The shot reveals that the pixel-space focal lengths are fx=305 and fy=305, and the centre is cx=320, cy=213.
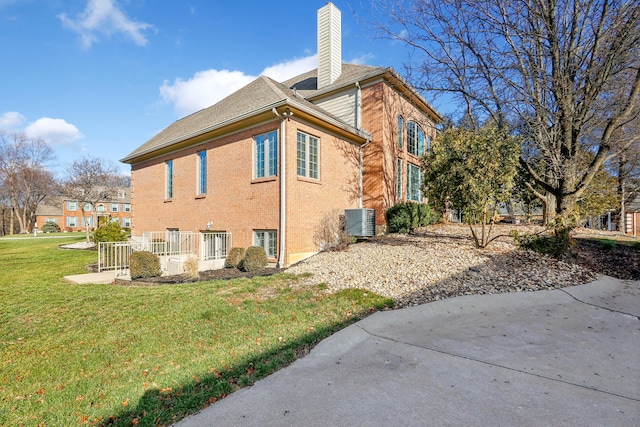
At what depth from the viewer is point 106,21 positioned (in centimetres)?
1020

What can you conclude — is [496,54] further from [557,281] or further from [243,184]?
[243,184]

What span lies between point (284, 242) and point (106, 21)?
9499 mm

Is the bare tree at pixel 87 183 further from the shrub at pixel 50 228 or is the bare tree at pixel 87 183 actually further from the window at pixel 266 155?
the shrub at pixel 50 228

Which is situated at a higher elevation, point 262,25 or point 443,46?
point 262,25

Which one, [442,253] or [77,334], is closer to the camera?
[77,334]

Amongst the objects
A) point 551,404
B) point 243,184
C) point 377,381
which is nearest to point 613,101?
point 551,404

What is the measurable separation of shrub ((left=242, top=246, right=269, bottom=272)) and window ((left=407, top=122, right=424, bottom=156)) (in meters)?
10.0

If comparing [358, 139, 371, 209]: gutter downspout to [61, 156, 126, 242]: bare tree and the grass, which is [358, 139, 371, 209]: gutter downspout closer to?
the grass

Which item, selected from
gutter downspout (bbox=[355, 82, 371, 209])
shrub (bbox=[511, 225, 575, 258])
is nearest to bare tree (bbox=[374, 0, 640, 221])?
shrub (bbox=[511, 225, 575, 258])

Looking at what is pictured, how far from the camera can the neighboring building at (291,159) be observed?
9.98 meters

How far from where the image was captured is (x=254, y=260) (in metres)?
8.96

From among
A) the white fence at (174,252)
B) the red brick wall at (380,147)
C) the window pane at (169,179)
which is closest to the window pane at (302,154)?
the white fence at (174,252)

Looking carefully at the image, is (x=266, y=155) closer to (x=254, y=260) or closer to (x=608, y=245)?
(x=254, y=260)

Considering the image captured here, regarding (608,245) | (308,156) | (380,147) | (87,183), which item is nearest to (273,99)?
(308,156)
